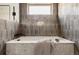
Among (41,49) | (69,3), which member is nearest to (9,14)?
(41,49)

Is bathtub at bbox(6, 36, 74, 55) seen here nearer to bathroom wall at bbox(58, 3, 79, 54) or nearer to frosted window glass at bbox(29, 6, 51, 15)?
bathroom wall at bbox(58, 3, 79, 54)

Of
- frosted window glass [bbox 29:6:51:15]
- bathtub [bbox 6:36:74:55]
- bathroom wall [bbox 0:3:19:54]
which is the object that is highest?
frosted window glass [bbox 29:6:51:15]

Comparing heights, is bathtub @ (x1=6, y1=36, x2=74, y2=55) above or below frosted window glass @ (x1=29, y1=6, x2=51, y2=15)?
below

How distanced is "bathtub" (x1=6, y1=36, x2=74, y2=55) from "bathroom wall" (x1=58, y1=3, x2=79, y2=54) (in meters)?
0.06

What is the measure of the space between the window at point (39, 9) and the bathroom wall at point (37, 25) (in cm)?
3

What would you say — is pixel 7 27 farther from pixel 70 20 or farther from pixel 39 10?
pixel 70 20

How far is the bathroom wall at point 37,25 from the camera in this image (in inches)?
49.5

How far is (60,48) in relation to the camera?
1226 mm

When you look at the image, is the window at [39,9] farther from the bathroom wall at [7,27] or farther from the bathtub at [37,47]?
the bathtub at [37,47]

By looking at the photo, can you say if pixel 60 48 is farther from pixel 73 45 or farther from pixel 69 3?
pixel 69 3

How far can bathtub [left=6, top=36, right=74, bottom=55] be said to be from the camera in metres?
1.22

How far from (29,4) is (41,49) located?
43 cm

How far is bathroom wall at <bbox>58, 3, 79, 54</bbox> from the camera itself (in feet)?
3.95

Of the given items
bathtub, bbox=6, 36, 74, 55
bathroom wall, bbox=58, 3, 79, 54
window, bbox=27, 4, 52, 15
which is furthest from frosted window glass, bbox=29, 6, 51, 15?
bathtub, bbox=6, 36, 74, 55
